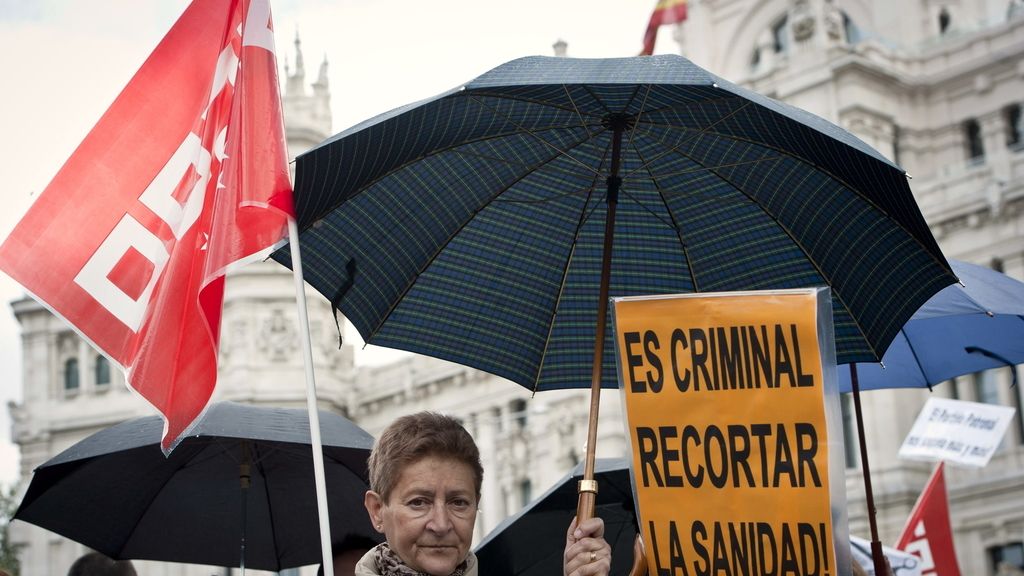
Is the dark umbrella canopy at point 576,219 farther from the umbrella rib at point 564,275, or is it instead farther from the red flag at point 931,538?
the red flag at point 931,538

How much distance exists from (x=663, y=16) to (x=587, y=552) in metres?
30.3

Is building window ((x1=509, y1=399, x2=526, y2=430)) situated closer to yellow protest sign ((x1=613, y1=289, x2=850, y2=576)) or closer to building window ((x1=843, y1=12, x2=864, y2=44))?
building window ((x1=843, y1=12, x2=864, y2=44))

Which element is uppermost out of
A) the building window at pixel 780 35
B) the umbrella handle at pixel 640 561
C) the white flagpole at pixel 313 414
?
the building window at pixel 780 35

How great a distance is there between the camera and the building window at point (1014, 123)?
34719mm

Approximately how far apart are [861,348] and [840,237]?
472 millimetres

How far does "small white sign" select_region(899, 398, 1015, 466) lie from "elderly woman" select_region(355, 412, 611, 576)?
11474 millimetres

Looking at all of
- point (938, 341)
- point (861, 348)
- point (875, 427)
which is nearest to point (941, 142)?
point (875, 427)

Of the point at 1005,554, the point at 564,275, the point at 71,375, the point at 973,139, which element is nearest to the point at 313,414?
the point at 564,275

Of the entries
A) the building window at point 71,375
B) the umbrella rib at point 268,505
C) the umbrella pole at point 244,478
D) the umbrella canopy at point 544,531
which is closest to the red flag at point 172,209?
the umbrella pole at point 244,478

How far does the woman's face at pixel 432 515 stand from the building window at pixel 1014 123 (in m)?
32.9

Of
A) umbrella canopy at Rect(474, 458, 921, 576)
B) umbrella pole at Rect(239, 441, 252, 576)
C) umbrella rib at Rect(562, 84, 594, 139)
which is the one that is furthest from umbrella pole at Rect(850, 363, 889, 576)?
umbrella pole at Rect(239, 441, 252, 576)

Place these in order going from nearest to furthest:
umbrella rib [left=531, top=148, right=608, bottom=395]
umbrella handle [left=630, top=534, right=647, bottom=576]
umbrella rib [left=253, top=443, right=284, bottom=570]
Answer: umbrella handle [left=630, top=534, right=647, bottom=576] < umbrella rib [left=531, top=148, right=608, bottom=395] < umbrella rib [left=253, top=443, right=284, bottom=570]

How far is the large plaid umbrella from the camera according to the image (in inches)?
184

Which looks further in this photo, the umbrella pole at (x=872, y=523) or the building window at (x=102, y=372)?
the building window at (x=102, y=372)
